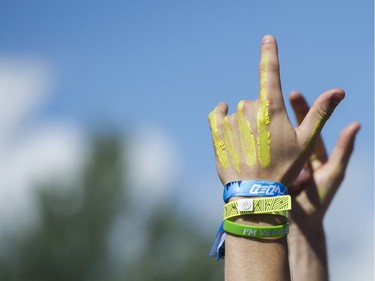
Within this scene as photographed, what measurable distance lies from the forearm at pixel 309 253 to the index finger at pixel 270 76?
1.49 m

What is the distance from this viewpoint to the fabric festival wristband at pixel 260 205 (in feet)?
14.1

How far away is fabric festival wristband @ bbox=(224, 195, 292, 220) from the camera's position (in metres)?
4.29

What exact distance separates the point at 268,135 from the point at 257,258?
539 mm

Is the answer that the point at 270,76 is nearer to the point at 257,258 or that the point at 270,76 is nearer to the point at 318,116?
the point at 318,116

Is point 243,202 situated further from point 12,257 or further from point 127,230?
point 127,230

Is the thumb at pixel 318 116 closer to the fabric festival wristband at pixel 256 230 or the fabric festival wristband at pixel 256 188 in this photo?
the fabric festival wristband at pixel 256 188

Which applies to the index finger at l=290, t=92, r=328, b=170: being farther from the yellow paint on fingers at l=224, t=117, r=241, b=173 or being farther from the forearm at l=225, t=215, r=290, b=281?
the forearm at l=225, t=215, r=290, b=281

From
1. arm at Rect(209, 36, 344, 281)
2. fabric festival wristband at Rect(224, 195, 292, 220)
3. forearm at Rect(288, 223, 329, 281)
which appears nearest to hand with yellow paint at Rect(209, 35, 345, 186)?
arm at Rect(209, 36, 344, 281)

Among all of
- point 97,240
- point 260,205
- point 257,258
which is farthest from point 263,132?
point 97,240

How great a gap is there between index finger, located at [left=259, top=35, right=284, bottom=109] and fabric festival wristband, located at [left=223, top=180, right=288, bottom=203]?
34 centimetres

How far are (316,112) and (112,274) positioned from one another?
3536cm

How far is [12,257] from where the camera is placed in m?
39.5

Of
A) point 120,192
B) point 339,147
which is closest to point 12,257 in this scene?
point 120,192

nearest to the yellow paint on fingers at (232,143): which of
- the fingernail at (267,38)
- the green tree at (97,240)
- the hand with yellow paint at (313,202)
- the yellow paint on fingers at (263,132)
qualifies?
the yellow paint on fingers at (263,132)
